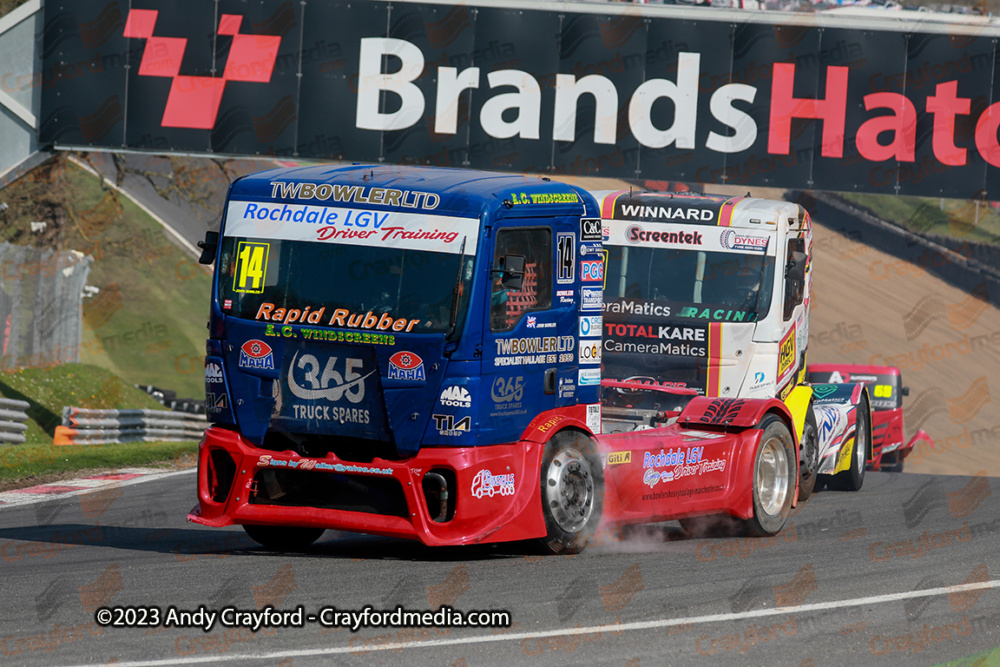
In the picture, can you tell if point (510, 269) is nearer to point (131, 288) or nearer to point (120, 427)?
point (120, 427)

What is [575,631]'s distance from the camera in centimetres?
697

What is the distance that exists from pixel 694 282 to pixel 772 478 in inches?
104

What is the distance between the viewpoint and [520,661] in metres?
6.33

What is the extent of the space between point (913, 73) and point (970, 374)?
71.4 feet

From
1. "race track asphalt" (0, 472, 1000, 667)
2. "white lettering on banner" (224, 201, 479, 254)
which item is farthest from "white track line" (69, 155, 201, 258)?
"white lettering on banner" (224, 201, 479, 254)

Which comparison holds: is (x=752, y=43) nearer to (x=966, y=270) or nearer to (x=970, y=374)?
(x=970, y=374)

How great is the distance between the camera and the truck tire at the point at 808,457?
535 inches

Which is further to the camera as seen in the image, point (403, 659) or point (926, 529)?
point (926, 529)

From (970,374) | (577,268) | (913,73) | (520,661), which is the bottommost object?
(970,374)

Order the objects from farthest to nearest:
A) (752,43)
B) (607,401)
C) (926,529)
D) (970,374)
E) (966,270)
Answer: (966,270) → (970,374) → (752,43) → (607,401) → (926,529)

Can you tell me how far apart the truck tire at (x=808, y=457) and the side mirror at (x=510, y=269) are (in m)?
5.65

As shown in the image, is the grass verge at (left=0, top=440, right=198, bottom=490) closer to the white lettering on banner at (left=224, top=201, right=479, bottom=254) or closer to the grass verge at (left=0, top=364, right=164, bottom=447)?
the grass verge at (left=0, top=364, right=164, bottom=447)

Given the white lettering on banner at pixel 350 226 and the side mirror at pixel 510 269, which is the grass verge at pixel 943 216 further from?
the white lettering on banner at pixel 350 226

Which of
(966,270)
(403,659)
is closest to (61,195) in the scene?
(403,659)
